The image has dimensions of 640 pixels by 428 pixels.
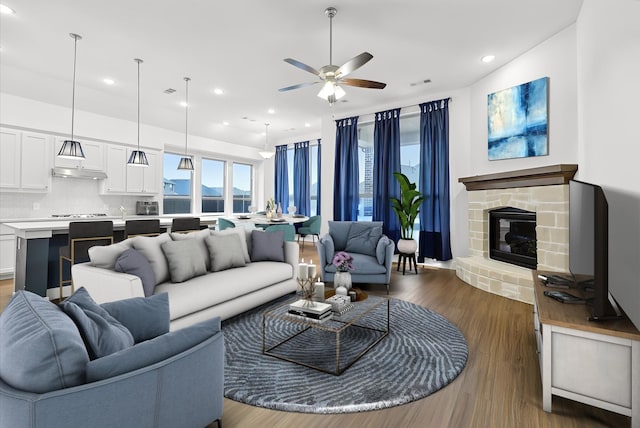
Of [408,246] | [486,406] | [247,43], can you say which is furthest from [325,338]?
[247,43]

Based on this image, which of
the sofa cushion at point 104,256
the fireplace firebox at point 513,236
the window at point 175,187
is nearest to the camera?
the sofa cushion at point 104,256

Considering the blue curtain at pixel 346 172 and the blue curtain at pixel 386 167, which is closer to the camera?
the blue curtain at pixel 386 167

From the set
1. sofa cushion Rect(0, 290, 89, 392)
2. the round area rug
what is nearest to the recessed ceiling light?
sofa cushion Rect(0, 290, 89, 392)

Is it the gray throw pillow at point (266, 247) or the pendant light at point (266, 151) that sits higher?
the pendant light at point (266, 151)

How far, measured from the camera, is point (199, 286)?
105 inches

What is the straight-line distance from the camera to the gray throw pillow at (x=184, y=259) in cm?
275

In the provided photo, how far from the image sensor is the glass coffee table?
2223 millimetres

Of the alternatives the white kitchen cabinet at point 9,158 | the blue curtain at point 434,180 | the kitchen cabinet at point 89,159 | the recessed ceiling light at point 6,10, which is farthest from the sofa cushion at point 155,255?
the blue curtain at point 434,180

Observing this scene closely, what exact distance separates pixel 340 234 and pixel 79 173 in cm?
455

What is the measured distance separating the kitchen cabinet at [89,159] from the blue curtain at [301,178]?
424cm

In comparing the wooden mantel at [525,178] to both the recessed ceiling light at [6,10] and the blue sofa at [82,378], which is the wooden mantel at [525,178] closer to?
the blue sofa at [82,378]

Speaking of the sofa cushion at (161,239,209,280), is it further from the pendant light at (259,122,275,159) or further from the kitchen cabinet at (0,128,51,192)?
the pendant light at (259,122,275,159)

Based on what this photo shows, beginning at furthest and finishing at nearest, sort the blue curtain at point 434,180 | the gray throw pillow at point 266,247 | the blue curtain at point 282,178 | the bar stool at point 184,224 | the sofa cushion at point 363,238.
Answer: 1. the blue curtain at point 282,178
2. the blue curtain at point 434,180
3. the bar stool at point 184,224
4. the sofa cushion at point 363,238
5. the gray throw pillow at point 266,247

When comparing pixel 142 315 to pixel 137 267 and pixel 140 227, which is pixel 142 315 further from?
pixel 140 227
